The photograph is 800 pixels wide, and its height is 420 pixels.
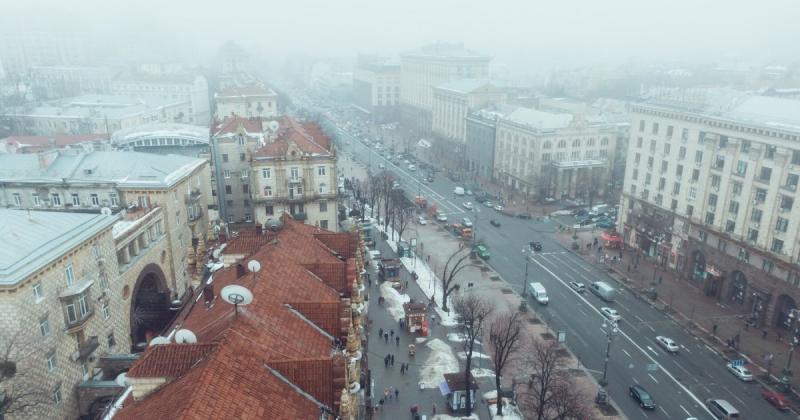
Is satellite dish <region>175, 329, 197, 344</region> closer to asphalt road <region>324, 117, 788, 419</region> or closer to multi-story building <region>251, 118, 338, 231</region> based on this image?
asphalt road <region>324, 117, 788, 419</region>

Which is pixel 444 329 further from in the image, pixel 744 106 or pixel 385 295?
pixel 744 106

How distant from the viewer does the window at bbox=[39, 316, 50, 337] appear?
38.7 meters

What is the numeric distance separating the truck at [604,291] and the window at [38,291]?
205 ft

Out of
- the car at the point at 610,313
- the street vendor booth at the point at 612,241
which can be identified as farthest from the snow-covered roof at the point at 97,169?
the street vendor booth at the point at 612,241

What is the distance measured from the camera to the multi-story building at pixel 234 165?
82625mm

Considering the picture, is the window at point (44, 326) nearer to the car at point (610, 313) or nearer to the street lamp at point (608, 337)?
the street lamp at point (608, 337)

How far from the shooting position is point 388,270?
77.8 metres

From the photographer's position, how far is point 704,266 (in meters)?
75.8

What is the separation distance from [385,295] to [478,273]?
16275mm

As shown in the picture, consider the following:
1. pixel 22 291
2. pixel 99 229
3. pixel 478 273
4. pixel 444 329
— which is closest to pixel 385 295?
pixel 444 329

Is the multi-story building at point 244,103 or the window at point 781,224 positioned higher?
the multi-story building at point 244,103

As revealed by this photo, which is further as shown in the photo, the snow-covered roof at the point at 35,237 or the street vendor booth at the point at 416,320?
the street vendor booth at the point at 416,320

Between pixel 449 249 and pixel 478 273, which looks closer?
pixel 478 273

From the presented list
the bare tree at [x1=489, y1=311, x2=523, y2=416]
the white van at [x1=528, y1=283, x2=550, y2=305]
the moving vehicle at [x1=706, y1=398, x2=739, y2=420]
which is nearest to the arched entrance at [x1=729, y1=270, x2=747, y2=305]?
the white van at [x1=528, y1=283, x2=550, y2=305]
